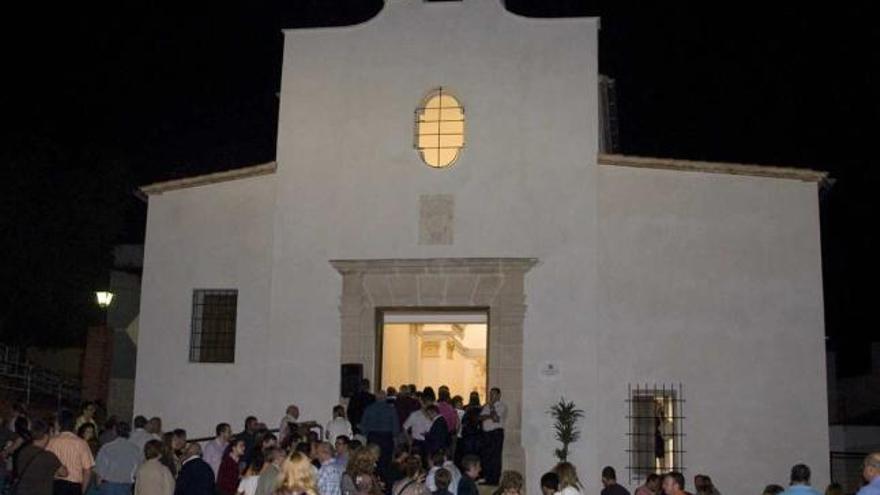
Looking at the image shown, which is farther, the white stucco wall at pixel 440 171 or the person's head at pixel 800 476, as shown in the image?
the white stucco wall at pixel 440 171

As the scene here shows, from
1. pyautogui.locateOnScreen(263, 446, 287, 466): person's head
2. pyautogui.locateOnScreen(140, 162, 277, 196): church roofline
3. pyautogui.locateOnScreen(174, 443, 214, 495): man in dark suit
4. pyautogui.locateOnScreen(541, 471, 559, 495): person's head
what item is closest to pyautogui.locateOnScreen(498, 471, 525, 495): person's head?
pyautogui.locateOnScreen(541, 471, 559, 495): person's head

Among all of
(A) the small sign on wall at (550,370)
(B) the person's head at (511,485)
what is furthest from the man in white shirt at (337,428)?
(B) the person's head at (511,485)

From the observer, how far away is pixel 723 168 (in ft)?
52.1

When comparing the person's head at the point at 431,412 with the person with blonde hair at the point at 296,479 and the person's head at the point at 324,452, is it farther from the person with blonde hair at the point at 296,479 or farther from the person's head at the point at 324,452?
the person with blonde hair at the point at 296,479

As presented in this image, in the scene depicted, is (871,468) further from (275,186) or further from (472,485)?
(275,186)

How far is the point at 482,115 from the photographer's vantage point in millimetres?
16906

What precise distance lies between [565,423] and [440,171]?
15.4ft

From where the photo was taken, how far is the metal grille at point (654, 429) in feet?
50.8

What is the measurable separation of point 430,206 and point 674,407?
5151 millimetres

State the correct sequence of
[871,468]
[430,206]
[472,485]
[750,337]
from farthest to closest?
[430,206] < [750,337] < [472,485] < [871,468]

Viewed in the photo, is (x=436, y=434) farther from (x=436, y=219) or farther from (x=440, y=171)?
(x=440, y=171)

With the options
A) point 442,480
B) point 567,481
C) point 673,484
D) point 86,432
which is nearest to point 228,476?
point 86,432

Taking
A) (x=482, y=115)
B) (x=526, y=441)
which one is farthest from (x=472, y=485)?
(x=482, y=115)

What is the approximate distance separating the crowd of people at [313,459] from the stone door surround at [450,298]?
103 centimetres
